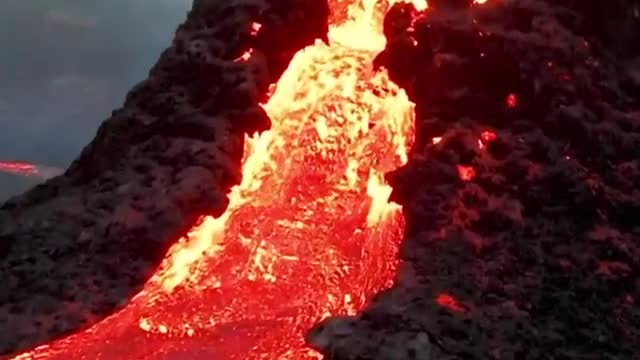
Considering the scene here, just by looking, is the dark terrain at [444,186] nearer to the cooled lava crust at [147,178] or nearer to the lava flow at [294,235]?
the cooled lava crust at [147,178]

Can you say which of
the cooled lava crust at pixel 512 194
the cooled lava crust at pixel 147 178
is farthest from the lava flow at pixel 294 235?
the cooled lava crust at pixel 512 194

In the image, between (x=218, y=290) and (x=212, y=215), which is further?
(x=212, y=215)

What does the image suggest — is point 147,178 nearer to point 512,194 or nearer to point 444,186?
point 444,186

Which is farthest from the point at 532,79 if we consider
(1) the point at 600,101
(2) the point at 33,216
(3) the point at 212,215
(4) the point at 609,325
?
(2) the point at 33,216

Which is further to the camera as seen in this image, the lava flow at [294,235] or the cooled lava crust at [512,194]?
the lava flow at [294,235]

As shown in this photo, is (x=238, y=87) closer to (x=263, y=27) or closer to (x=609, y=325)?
(x=263, y=27)

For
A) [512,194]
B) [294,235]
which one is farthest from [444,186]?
[294,235]
